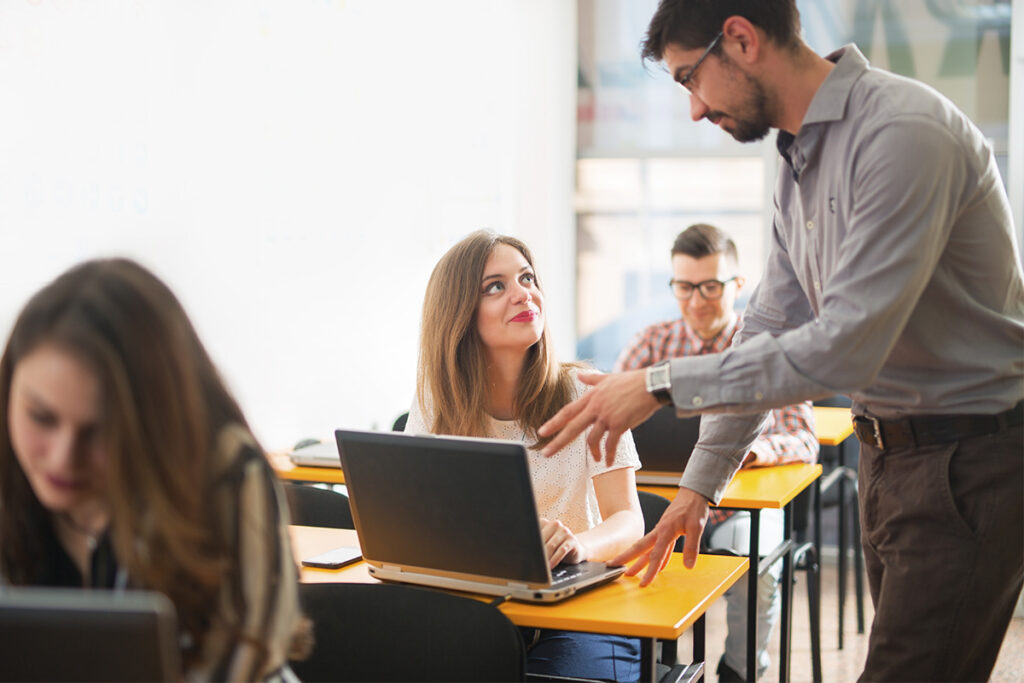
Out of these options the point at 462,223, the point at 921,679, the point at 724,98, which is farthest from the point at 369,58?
the point at 921,679

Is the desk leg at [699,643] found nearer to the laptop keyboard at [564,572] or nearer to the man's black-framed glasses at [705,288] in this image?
the laptop keyboard at [564,572]

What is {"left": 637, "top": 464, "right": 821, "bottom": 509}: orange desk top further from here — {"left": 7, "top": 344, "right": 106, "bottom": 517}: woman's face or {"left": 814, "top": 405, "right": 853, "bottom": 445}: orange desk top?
{"left": 7, "top": 344, "right": 106, "bottom": 517}: woman's face

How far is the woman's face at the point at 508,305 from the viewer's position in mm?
2299

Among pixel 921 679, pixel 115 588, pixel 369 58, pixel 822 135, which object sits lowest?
pixel 921 679

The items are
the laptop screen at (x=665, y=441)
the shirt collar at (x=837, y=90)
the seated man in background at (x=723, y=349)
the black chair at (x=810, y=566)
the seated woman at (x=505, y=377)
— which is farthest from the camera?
the black chair at (x=810, y=566)

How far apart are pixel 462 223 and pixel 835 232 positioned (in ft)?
10.9

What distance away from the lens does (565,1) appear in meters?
5.36

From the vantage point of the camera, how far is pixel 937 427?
4.94 feet

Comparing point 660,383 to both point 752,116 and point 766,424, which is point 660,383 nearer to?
point 752,116

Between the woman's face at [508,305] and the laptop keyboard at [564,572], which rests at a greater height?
the woman's face at [508,305]

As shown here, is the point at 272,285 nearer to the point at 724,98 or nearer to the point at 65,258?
the point at 65,258

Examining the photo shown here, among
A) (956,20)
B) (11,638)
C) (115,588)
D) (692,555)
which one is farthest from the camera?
(956,20)

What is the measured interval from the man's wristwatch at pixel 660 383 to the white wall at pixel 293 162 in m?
0.60

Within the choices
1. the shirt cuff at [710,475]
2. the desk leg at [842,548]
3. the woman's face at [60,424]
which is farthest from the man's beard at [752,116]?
the desk leg at [842,548]
